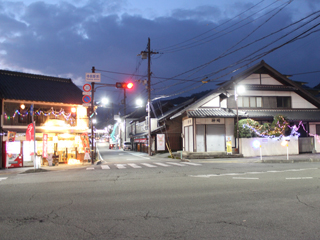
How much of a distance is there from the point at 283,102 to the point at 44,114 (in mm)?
25311

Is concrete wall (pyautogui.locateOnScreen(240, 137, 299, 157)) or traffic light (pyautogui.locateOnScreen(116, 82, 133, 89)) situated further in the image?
concrete wall (pyautogui.locateOnScreen(240, 137, 299, 157))

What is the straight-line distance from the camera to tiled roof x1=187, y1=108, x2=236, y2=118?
24.5m

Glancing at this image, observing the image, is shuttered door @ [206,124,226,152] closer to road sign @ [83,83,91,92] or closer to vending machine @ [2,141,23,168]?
road sign @ [83,83,91,92]

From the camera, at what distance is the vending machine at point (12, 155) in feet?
61.9

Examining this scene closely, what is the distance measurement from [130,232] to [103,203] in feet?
7.84

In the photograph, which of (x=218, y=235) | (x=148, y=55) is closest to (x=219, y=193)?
(x=218, y=235)

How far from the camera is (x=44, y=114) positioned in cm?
2377

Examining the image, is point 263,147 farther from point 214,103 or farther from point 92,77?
point 92,77

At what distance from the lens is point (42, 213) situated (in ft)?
20.1

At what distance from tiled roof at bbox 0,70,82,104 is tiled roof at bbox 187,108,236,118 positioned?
11.6 m

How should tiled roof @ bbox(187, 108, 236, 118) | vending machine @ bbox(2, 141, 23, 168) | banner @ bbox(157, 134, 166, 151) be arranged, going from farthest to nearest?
banner @ bbox(157, 134, 166, 151) → tiled roof @ bbox(187, 108, 236, 118) → vending machine @ bbox(2, 141, 23, 168)

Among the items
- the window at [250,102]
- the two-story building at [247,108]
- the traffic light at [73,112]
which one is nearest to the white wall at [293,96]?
the two-story building at [247,108]

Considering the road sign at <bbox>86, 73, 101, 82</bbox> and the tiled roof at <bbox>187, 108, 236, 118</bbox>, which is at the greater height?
the road sign at <bbox>86, 73, 101, 82</bbox>

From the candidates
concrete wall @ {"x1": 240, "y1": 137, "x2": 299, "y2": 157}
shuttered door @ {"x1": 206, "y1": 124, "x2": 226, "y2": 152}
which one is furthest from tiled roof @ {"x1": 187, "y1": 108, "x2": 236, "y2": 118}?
concrete wall @ {"x1": 240, "y1": 137, "x2": 299, "y2": 157}
